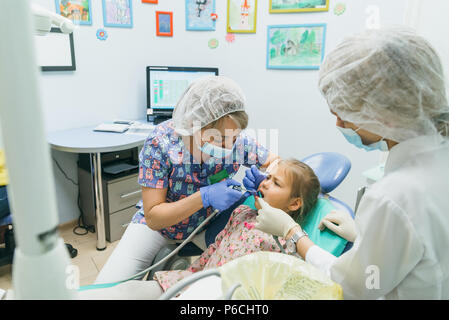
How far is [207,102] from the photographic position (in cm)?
125

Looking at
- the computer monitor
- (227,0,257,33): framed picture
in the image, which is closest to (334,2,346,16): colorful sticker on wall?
(227,0,257,33): framed picture

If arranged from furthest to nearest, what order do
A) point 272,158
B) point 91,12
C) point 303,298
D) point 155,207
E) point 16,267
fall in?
point 91,12 → point 272,158 → point 155,207 → point 303,298 → point 16,267

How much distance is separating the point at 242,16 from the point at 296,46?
Answer: 0.56 metres

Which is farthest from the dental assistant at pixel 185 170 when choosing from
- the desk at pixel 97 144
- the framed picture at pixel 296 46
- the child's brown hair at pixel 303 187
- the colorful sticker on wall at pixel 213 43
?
the colorful sticker on wall at pixel 213 43

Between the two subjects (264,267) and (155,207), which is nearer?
(264,267)

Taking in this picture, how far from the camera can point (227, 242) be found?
53.9 inches

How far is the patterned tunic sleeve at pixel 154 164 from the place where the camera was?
52.7 inches

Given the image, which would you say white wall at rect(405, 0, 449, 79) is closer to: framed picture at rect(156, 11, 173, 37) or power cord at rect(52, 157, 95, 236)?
framed picture at rect(156, 11, 173, 37)

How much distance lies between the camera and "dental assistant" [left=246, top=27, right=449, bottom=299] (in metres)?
0.70

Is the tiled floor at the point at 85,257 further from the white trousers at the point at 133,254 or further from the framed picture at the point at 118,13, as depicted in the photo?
the framed picture at the point at 118,13

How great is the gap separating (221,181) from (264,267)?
79 centimetres

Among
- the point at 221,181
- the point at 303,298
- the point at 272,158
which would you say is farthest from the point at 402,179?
the point at 272,158

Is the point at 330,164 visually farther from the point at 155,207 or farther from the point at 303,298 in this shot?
the point at 303,298

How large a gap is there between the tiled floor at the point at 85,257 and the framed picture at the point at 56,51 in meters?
1.30
